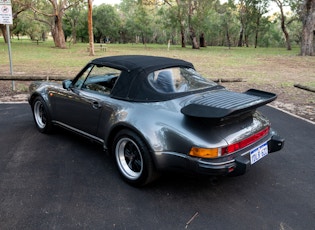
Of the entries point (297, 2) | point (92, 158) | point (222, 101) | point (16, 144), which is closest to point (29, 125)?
point (16, 144)

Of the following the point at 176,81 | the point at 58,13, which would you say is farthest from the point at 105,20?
the point at 176,81

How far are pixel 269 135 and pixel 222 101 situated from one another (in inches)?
35.5

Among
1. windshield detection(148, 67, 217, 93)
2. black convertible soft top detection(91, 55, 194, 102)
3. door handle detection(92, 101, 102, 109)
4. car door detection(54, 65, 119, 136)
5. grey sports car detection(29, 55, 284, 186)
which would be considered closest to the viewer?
grey sports car detection(29, 55, 284, 186)

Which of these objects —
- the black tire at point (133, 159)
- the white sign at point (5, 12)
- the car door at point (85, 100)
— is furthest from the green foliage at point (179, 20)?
the black tire at point (133, 159)

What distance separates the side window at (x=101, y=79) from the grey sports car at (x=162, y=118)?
A: 1 centimetres

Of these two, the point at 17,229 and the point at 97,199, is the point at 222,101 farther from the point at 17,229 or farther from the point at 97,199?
the point at 17,229

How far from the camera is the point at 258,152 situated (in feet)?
10.5

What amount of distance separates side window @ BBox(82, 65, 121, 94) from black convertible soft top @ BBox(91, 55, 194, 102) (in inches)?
3.2

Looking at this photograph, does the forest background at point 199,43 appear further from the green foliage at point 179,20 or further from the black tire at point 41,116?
the black tire at point 41,116

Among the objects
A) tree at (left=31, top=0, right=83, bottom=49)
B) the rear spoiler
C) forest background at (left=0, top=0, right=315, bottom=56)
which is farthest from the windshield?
tree at (left=31, top=0, right=83, bottom=49)

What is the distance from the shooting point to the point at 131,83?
3492 millimetres

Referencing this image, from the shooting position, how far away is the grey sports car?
9.30 feet

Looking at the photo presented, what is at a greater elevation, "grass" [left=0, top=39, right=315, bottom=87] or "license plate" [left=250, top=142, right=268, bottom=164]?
"grass" [left=0, top=39, right=315, bottom=87]

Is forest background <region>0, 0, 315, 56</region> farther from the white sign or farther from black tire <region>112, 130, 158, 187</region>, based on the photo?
black tire <region>112, 130, 158, 187</region>
